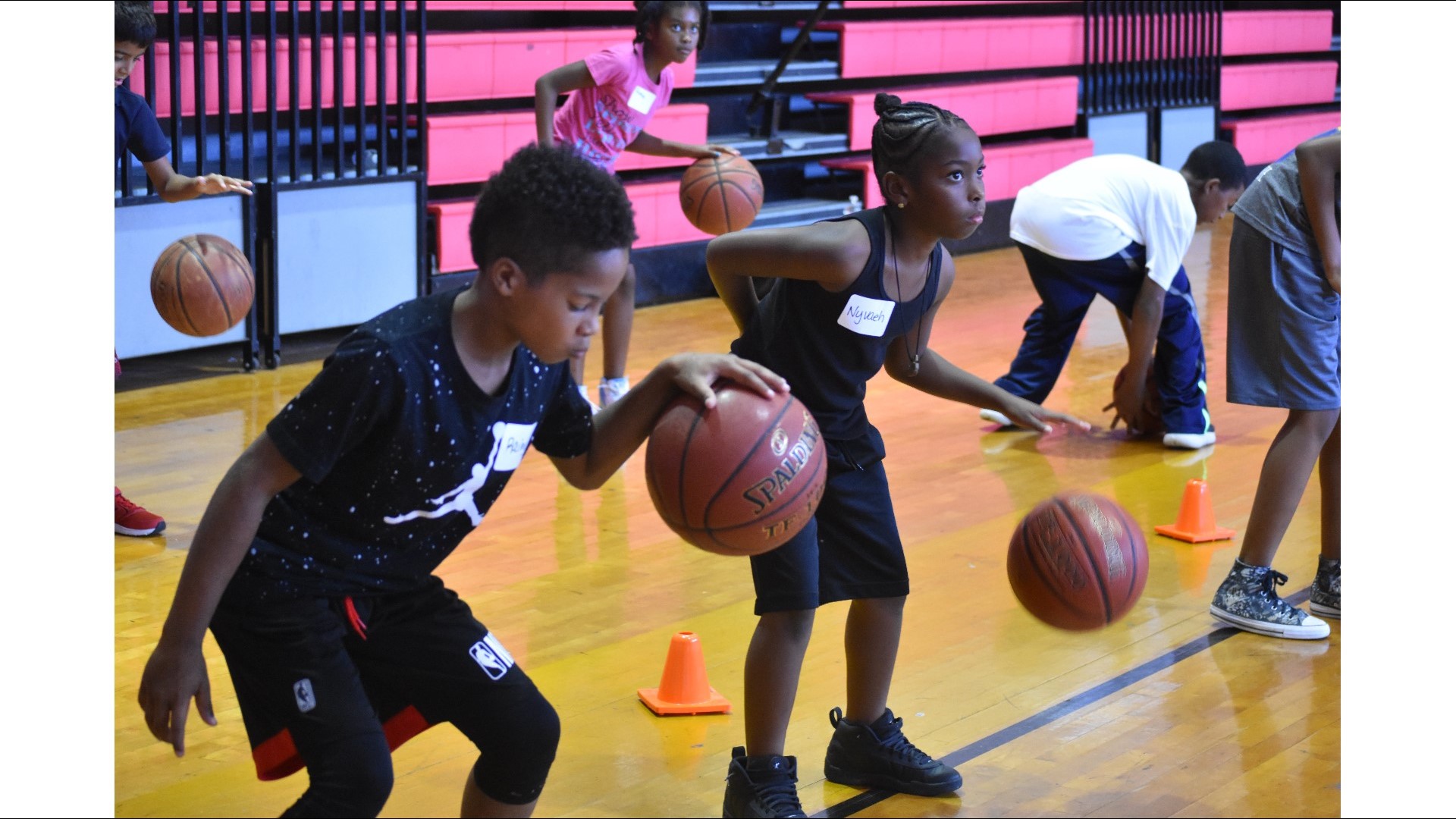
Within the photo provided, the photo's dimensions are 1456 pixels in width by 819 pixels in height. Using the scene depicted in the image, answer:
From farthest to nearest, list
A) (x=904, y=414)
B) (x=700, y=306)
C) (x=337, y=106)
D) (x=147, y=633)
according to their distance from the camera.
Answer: (x=700, y=306) < (x=337, y=106) < (x=904, y=414) < (x=147, y=633)

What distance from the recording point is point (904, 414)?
237 inches

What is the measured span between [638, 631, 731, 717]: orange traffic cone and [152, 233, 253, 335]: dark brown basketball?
1.97 m

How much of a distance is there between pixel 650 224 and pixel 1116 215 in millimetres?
3338

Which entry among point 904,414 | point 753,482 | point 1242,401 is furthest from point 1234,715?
point 904,414

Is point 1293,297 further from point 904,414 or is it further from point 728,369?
point 904,414

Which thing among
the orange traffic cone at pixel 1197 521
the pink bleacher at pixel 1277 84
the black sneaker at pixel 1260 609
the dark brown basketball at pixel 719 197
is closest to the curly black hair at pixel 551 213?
the black sneaker at pixel 1260 609

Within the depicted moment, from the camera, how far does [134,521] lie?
14.3 ft

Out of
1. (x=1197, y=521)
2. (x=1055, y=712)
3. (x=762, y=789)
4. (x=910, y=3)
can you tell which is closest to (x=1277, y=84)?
(x=910, y=3)

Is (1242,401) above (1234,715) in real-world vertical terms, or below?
above

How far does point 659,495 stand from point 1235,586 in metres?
1.98

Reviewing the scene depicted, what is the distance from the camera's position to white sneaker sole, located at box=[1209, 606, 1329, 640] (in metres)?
3.72

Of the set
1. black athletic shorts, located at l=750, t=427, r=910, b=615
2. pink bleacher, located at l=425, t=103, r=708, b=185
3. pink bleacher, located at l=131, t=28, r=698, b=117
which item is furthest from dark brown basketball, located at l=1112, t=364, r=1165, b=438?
pink bleacher, located at l=131, t=28, r=698, b=117

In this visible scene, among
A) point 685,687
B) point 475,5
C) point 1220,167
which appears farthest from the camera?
point 475,5

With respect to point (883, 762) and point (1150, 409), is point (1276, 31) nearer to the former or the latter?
point (1150, 409)
